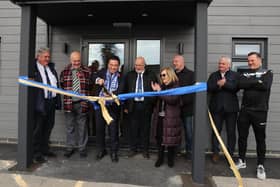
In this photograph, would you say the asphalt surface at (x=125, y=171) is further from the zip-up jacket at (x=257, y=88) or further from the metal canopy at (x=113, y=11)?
the metal canopy at (x=113, y=11)

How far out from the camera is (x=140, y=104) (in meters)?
4.46

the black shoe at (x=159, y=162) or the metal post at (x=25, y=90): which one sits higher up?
the metal post at (x=25, y=90)

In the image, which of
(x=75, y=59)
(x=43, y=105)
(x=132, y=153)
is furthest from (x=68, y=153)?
(x=75, y=59)

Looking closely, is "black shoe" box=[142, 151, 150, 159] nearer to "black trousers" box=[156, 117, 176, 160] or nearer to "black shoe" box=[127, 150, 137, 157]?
"black shoe" box=[127, 150, 137, 157]

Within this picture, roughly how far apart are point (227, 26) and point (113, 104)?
2.72 metres

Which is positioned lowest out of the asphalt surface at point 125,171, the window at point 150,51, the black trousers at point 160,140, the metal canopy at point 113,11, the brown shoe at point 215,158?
the asphalt surface at point 125,171

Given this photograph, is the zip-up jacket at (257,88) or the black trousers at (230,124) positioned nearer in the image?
the zip-up jacket at (257,88)

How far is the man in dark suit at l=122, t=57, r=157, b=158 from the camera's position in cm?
447

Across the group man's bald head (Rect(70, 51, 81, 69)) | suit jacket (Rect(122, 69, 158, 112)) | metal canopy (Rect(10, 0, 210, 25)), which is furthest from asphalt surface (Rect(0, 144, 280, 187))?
metal canopy (Rect(10, 0, 210, 25))

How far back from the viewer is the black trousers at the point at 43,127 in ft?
14.3

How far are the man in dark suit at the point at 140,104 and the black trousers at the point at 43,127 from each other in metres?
1.23

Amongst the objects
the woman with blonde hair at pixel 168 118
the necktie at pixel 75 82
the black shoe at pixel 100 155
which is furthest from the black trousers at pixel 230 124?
the necktie at pixel 75 82

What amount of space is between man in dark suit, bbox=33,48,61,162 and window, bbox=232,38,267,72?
339 centimetres

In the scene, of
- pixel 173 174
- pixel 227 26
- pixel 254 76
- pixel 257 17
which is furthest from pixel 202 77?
pixel 257 17
